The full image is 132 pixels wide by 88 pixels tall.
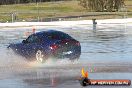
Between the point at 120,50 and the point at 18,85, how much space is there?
44.2 ft

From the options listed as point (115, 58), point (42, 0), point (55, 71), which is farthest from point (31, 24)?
point (42, 0)

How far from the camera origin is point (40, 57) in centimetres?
2152

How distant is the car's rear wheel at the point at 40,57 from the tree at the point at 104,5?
80763 millimetres

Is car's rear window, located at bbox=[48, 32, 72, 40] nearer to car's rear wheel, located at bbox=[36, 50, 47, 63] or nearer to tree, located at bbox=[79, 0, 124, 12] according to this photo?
car's rear wheel, located at bbox=[36, 50, 47, 63]

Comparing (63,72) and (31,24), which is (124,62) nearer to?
(63,72)

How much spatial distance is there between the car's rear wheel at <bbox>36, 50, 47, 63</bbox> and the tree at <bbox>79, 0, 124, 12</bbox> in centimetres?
8076

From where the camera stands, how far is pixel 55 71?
18641 mm

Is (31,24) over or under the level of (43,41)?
under

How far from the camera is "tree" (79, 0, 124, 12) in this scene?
102m

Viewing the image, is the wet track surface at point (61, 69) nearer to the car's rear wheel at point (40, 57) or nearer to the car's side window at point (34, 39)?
the car's rear wheel at point (40, 57)

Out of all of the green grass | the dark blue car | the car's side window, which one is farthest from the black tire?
the green grass

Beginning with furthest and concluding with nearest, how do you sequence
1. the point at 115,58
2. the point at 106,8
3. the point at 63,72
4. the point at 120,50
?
the point at 106,8 → the point at 120,50 → the point at 115,58 → the point at 63,72

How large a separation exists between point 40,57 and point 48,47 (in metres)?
0.71

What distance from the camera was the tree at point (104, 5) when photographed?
10181 centimetres
